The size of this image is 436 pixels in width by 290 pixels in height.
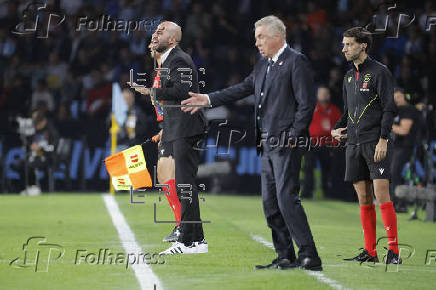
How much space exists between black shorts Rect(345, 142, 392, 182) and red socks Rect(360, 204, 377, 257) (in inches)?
13.5

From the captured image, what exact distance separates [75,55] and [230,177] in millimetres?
6003

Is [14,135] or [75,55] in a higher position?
[75,55]

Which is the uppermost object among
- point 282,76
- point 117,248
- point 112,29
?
point 112,29

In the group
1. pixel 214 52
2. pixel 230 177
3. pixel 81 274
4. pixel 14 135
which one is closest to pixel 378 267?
pixel 81 274

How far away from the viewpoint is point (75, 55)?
2488 centimetres

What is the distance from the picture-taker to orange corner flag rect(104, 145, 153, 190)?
36.1ft

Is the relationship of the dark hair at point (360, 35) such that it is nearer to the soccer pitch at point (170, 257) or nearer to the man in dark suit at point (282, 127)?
the man in dark suit at point (282, 127)

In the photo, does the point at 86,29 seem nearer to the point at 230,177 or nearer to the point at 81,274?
the point at 230,177

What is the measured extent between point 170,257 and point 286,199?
1.81 meters

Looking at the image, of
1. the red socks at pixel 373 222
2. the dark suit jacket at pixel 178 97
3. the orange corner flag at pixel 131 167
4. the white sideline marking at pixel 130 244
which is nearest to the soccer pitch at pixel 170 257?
the white sideline marking at pixel 130 244

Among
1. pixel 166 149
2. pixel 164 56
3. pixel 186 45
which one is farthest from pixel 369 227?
pixel 186 45

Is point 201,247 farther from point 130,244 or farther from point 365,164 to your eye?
point 365,164

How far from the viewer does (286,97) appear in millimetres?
9094

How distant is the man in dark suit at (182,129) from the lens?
10.4 meters
